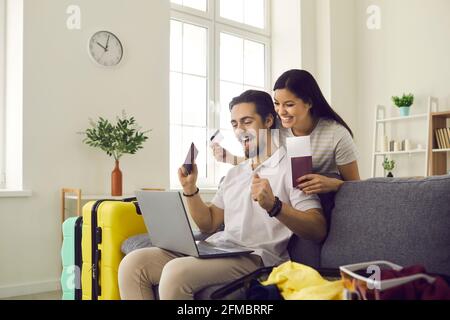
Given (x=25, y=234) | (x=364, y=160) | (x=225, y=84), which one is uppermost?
(x=225, y=84)

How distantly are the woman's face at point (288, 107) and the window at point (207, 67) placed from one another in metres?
2.28

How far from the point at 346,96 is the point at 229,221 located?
3833mm

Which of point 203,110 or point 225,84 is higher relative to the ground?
point 225,84

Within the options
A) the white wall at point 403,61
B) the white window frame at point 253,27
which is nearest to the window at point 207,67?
the white window frame at point 253,27

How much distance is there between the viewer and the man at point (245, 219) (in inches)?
55.6

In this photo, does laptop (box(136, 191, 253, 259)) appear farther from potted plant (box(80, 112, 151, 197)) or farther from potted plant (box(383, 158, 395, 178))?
potted plant (box(383, 158, 395, 178))

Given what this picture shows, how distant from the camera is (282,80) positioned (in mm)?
1779

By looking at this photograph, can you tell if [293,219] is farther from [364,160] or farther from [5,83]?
[364,160]

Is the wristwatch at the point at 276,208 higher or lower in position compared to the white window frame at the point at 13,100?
lower

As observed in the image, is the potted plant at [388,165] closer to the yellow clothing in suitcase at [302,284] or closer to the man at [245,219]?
the man at [245,219]

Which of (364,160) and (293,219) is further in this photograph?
(364,160)

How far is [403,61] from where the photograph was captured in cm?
485
